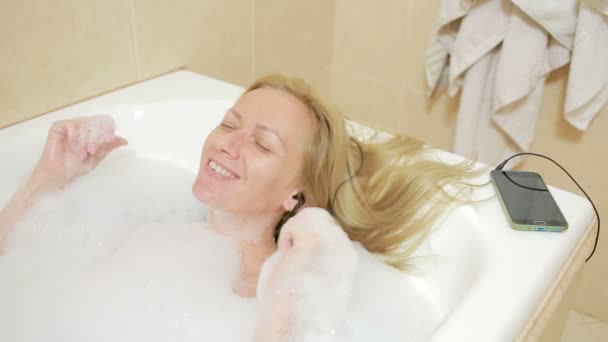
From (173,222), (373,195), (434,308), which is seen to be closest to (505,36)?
(373,195)

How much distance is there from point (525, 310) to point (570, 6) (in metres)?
0.83

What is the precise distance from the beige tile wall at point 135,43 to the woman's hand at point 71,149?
7.1 inches

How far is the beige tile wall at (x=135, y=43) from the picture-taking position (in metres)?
1.18

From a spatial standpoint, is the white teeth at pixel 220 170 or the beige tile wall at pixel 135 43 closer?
the white teeth at pixel 220 170

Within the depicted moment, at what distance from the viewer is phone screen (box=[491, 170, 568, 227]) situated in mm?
947

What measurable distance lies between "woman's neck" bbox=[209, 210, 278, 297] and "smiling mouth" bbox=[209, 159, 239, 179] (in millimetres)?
128

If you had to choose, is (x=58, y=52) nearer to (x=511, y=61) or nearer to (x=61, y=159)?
(x=61, y=159)

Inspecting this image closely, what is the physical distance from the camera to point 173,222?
4.12 feet

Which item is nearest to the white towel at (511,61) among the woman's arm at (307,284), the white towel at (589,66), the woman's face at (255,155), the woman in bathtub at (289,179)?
the white towel at (589,66)

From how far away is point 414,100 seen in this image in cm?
183

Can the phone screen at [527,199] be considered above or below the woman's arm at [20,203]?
above

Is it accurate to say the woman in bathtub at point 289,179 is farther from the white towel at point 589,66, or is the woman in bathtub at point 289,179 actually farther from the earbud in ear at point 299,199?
the white towel at point 589,66

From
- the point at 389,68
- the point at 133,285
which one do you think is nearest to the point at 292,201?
the point at 133,285

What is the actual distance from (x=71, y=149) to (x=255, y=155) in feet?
1.32
